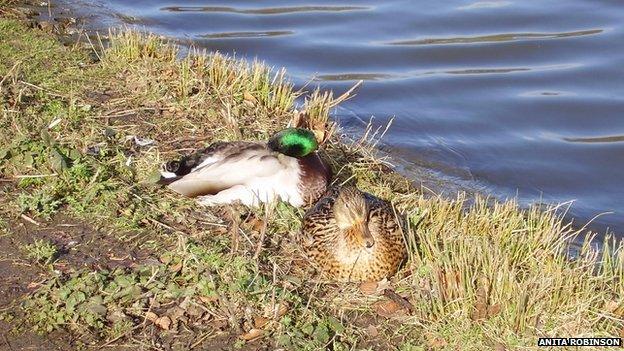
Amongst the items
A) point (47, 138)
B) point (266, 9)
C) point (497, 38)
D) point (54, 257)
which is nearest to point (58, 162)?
point (47, 138)

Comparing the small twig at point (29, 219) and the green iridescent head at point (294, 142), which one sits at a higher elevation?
the green iridescent head at point (294, 142)

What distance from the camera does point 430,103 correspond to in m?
8.39

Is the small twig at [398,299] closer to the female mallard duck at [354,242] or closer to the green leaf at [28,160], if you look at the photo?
the female mallard duck at [354,242]

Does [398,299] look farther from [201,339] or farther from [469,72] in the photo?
[469,72]

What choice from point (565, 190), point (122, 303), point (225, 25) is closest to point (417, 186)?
point (565, 190)

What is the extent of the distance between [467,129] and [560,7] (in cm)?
305

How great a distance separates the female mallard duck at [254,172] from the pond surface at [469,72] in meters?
2.00

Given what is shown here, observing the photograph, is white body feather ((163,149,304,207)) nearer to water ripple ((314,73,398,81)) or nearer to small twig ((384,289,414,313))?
small twig ((384,289,414,313))

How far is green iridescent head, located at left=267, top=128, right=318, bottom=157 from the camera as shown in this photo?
5.16 meters

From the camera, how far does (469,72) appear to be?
9055mm

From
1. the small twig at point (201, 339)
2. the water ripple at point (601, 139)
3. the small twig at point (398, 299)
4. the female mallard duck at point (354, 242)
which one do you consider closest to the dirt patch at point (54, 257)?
the small twig at point (201, 339)

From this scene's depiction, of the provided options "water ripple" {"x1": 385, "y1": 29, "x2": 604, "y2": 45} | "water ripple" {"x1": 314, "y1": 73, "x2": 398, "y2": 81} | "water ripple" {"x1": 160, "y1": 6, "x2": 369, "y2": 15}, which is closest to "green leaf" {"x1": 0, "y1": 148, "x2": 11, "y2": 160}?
"water ripple" {"x1": 314, "y1": 73, "x2": 398, "y2": 81}

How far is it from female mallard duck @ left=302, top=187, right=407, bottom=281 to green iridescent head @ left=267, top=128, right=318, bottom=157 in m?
0.60

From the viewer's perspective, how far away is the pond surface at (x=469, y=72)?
7.29 metres
